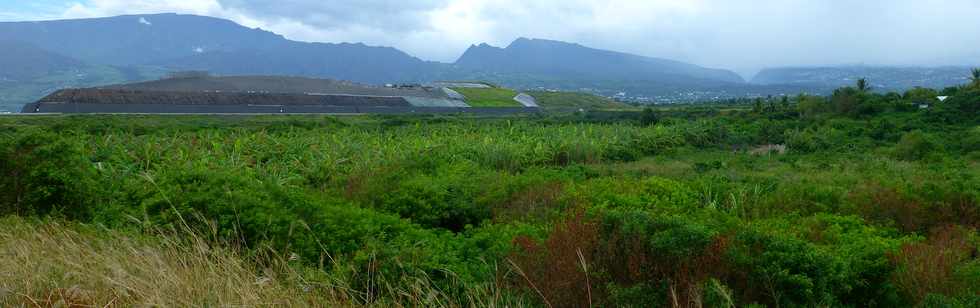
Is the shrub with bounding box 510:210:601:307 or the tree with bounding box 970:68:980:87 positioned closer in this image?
the shrub with bounding box 510:210:601:307

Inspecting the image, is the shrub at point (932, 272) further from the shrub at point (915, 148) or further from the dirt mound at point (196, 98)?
the dirt mound at point (196, 98)

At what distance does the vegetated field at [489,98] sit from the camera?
193ft

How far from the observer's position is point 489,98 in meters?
62.8

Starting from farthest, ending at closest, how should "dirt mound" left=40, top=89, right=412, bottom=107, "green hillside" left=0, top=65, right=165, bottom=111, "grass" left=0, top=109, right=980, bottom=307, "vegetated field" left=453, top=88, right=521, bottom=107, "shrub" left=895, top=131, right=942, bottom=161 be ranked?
"green hillside" left=0, top=65, right=165, bottom=111 < "vegetated field" left=453, top=88, right=521, bottom=107 < "dirt mound" left=40, top=89, right=412, bottom=107 < "shrub" left=895, top=131, right=942, bottom=161 < "grass" left=0, top=109, right=980, bottom=307

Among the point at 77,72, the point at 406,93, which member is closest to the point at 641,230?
the point at 406,93

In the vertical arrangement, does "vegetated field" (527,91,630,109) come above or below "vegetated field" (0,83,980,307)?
below

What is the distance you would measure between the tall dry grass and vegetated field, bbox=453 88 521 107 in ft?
174

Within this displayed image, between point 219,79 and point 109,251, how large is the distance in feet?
176

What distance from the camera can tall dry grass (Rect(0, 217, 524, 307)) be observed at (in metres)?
3.22

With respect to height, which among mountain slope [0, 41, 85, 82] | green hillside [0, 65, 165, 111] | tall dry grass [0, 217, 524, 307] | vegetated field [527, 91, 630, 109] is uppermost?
mountain slope [0, 41, 85, 82]

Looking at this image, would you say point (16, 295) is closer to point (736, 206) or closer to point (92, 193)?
point (92, 193)

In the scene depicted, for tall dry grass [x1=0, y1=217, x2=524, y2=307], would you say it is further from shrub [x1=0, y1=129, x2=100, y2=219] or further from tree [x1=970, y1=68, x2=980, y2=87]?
tree [x1=970, y1=68, x2=980, y2=87]

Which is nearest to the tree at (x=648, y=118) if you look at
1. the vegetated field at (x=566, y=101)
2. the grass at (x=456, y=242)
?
the grass at (x=456, y=242)

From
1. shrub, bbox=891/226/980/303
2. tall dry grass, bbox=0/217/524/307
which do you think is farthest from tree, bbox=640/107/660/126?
tall dry grass, bbox=0/217/524/307
